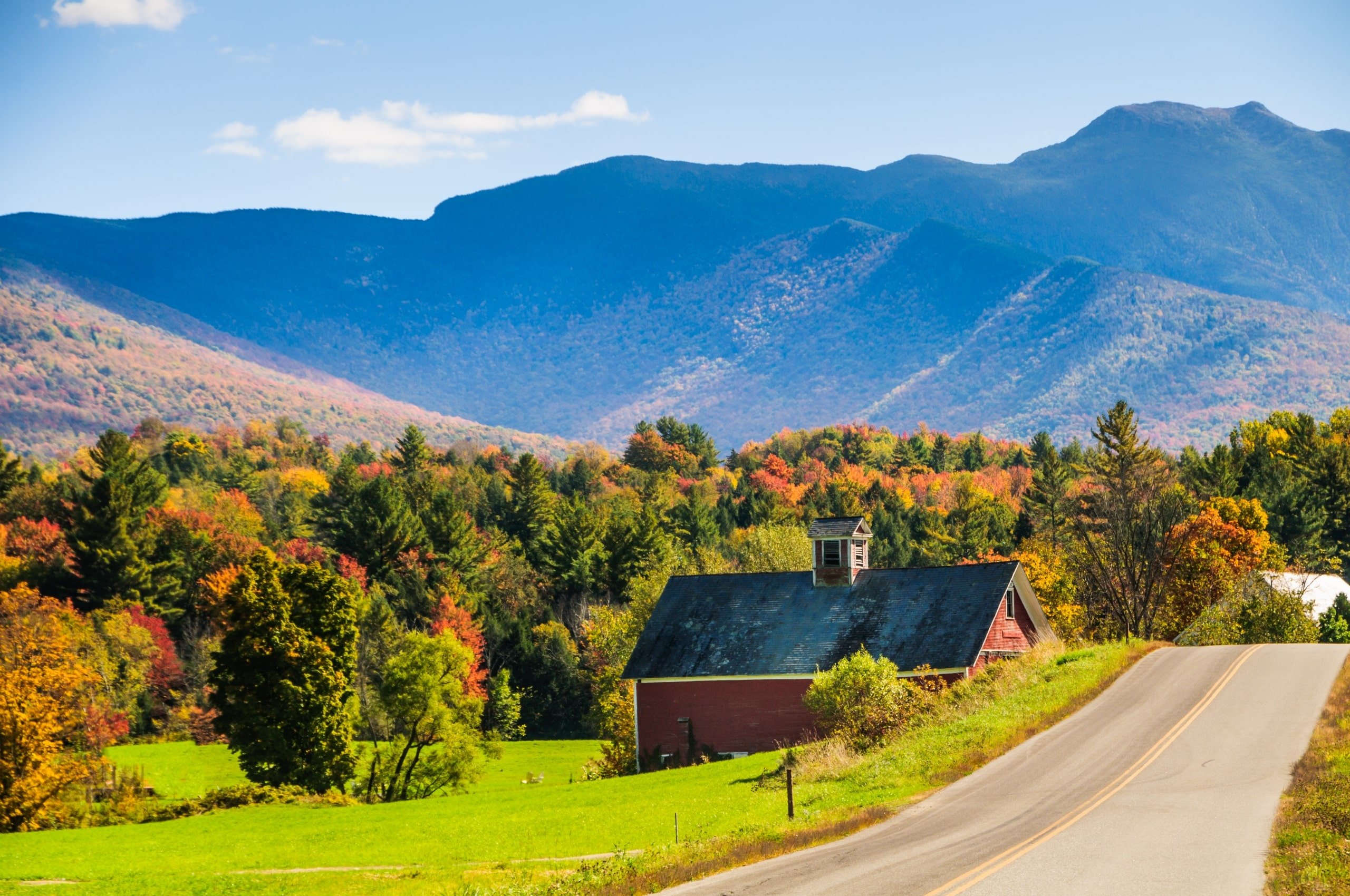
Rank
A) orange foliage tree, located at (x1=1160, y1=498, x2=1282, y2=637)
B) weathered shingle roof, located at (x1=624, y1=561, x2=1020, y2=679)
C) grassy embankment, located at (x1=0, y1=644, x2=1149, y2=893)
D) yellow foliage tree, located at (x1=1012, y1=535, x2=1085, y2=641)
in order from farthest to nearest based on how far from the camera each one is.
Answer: yellow foliage tree, located at (x1=1012, y1=535, x2=1085, y2=641) → orange foliage tree, located at (x1=1160, y1=498, x2=1282, y2=637) → weathered shingle roof, located at (x1=624, y1=561, x2=1020, y2=679) → grassy embankment, located at (x1=0, y1=644, x2=1149, y2=893)

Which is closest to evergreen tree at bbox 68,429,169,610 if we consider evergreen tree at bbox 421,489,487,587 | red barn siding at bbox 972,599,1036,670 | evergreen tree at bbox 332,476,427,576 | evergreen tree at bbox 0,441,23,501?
evergreen tree at bbox 332,476,427,576

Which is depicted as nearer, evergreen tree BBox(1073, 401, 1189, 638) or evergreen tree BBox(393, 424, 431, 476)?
evergreen tree BBox(1073, 401, 1189, 638)

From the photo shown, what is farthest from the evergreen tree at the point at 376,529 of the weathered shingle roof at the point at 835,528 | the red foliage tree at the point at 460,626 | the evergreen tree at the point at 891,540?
the weathered shingle roof at the point at 835,528

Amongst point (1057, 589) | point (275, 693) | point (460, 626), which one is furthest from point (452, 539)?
point (275, 693)

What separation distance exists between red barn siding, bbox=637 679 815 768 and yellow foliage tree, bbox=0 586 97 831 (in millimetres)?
22984

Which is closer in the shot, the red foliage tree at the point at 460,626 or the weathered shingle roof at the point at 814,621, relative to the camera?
the weathered shingle roof at the point at 814,621

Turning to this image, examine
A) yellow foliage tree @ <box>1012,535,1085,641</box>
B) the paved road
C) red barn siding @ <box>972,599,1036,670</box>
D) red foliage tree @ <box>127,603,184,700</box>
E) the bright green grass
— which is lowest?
the bright green grass

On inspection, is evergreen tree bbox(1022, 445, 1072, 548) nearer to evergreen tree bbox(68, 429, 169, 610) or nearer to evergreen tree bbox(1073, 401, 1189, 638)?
evergreen tree bbox(1073, 401, 1189, 638)

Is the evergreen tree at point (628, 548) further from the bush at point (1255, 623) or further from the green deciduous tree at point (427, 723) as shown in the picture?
the bush at point (1255, 623)

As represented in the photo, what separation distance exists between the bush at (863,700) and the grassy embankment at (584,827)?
1.24m

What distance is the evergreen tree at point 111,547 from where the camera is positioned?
88062mm

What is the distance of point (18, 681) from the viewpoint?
176ft

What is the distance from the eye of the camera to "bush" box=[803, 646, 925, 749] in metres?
40.4

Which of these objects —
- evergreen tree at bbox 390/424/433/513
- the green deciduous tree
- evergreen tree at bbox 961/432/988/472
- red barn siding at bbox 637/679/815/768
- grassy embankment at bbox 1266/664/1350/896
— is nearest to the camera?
grassy embankment at bbox 1266/664/1350/896
